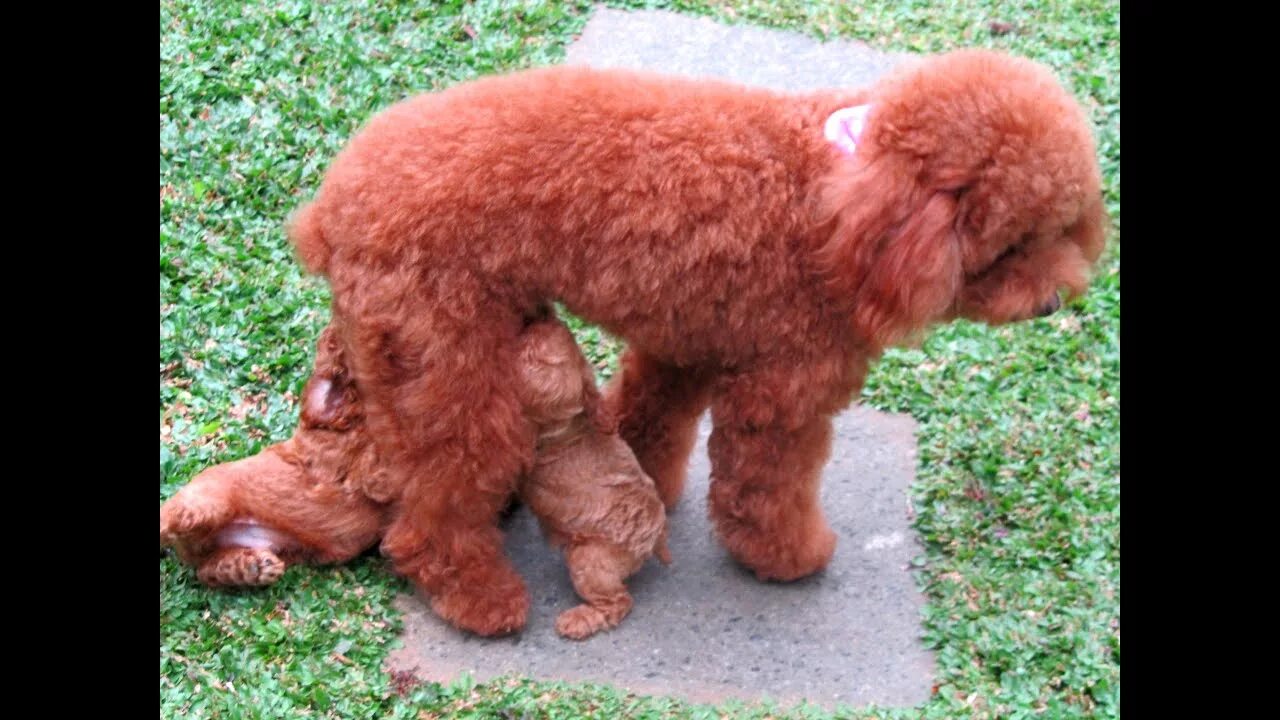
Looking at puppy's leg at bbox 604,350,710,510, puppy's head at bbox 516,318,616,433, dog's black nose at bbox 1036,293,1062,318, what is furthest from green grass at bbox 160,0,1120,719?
dog's black nose at bbox 1036,293,1062,318

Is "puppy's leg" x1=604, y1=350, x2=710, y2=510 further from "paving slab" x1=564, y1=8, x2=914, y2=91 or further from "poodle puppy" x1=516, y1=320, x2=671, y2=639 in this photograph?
"paving slab" x1=564, y1=8, x2=914, y2=91

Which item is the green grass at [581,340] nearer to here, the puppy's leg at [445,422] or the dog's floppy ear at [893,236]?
the puppy's leg at [445,422]

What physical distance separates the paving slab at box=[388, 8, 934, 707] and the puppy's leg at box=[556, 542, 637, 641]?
5 cm

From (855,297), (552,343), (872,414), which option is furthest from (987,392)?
(552,343)

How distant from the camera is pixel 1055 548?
4.76m

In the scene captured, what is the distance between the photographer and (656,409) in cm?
456

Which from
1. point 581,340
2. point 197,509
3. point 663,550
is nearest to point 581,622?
point 663,550

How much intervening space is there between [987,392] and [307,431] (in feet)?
8.88

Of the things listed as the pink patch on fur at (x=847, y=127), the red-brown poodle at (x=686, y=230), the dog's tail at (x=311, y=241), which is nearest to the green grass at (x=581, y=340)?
the red-brown poodle at (x=686, y=230)

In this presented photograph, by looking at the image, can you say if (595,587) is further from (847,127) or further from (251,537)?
(847,127)

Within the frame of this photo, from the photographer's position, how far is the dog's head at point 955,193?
3580 mm

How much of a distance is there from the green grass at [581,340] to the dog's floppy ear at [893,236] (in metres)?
1.29

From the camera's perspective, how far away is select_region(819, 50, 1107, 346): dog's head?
11.7 ft

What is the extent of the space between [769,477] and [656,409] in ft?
1.85
